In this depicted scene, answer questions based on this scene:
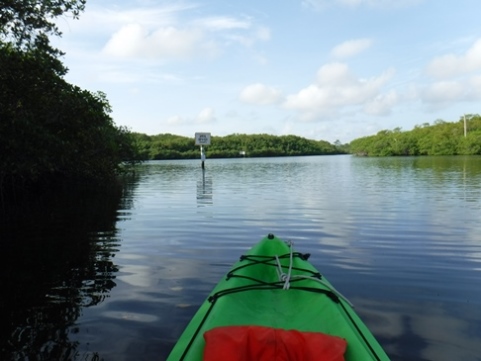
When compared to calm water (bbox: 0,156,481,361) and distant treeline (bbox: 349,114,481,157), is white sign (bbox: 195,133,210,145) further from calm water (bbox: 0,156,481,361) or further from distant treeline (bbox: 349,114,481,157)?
distant treeline (bbox: 349,114,481,157)

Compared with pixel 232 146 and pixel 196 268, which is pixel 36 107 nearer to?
pixel 196 268

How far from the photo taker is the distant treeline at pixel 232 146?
129250 mm

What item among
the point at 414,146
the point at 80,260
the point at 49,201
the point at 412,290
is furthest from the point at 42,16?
the point at 414,146

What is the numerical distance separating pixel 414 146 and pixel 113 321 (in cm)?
12313

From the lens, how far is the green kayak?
3.34 meters

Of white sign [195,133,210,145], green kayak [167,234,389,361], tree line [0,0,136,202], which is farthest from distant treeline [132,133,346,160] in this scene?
green kayak [167,234,389,361]

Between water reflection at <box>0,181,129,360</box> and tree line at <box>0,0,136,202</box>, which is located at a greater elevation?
tree line at <box>0,0,136,202</box>

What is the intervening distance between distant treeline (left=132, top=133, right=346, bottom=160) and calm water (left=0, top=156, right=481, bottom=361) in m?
104

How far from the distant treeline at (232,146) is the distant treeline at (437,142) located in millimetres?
29671

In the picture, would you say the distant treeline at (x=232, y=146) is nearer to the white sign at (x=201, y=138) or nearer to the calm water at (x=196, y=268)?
the white sign at (x=201, y=138)

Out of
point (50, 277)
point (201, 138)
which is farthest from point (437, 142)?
point (50, 277)

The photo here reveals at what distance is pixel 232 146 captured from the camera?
146 meters

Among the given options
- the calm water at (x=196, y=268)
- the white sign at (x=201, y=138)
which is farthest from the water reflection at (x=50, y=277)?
the white sign at (x=201, y=138)

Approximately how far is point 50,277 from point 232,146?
138399mm
